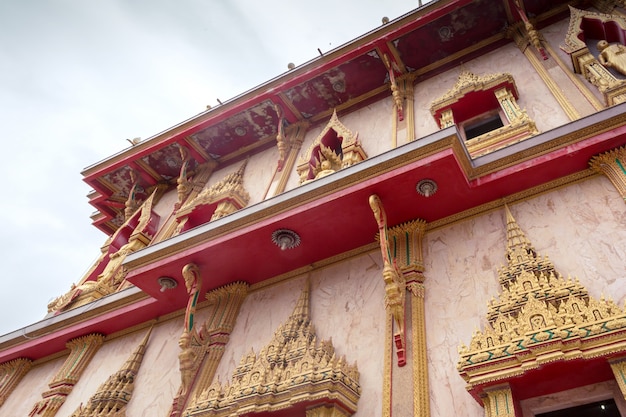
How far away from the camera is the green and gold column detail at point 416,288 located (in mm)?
4455

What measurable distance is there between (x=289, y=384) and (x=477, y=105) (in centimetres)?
540

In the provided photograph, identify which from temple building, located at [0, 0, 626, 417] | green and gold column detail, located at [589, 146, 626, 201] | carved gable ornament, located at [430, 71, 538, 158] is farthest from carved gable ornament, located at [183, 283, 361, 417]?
carved gable ornament, located at [430, 71, 538, 158]

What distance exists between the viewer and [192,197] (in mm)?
10414

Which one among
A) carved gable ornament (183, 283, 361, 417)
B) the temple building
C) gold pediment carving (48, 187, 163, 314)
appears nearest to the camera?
the temple building

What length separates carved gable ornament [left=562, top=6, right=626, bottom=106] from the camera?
19.2 feet

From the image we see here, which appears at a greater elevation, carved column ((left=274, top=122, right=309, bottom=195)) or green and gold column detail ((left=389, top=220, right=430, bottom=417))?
carved column ((left=274, top=122, right=309, bottom=195))

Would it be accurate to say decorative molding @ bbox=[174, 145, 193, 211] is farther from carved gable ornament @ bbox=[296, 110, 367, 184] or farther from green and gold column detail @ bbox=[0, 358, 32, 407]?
green and gold column detail @ bbox=[0, 358, 32, 407]

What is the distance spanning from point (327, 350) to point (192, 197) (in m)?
6.11

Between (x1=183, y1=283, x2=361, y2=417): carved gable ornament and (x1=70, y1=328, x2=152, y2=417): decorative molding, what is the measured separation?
7.75 feet

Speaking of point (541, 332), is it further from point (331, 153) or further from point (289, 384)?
point (331, 153)

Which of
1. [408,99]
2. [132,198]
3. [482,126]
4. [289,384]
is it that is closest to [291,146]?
[408,99]

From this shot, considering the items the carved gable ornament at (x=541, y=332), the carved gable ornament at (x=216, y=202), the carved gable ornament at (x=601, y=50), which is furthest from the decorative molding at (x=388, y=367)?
the carved gable ornament at (x=216, y=202)

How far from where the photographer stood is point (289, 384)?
479 centimetres

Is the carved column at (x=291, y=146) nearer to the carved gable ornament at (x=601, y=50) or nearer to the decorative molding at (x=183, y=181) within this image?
the decorative molding at (x=183, y=181)
